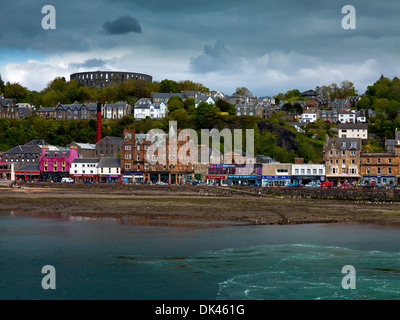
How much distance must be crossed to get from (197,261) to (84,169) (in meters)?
74.7

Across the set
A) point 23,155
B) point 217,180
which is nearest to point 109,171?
point 217,180

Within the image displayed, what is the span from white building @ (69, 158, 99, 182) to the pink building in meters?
2.37

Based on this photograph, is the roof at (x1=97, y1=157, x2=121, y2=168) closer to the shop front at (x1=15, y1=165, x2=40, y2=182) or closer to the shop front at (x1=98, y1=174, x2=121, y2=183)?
the shop front at (x1=98, y1=174, x2=121, y2=183)

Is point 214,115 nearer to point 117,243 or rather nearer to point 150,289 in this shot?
point 117,243

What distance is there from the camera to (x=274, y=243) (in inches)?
1273

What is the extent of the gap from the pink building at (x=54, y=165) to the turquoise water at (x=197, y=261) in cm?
6213

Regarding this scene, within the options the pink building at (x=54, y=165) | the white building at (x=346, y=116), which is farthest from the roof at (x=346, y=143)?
the pink building at (x=54, y=165)

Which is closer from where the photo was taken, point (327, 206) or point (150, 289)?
point (150, 289)

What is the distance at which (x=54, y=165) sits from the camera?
3957 inches

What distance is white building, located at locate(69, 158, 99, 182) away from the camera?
97.6 metres

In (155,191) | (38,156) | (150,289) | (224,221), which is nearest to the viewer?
(150,289)
